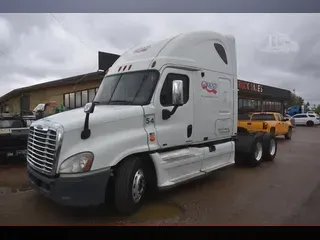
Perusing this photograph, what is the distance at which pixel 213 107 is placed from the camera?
5.95 metres

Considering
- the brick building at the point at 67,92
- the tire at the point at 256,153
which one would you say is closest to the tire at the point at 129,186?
the tire at the point at 256,153

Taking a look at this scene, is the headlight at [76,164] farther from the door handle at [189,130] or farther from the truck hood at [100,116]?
the door handle at [189,130]

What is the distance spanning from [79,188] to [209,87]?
347 cm

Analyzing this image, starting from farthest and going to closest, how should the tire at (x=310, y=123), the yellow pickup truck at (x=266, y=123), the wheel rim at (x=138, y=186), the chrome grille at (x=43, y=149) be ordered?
the tire at (x=310, y=123)
the yellow pickup truck at (x=266, y=123)
the wheel rim at (x=138, y=186)
the chrome grille at (x=43, y=149)

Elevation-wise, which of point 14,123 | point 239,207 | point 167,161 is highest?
point 14,123

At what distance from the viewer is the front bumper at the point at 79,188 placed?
3.72 m

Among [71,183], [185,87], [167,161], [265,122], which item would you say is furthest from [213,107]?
[265,122]

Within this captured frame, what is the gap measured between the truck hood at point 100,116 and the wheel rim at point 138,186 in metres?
0.96

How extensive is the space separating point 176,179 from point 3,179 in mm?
4392

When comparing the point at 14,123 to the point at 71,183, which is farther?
the point at 14,123

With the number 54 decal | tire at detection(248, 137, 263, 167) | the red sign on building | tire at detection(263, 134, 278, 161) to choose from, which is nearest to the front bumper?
the number 54 decal

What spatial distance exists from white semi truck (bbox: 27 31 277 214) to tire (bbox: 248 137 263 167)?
4.57 ft

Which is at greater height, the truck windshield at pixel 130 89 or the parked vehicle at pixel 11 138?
the truck windshield at pixel 130 89

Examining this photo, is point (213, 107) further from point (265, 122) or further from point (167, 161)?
point (265, 122)
